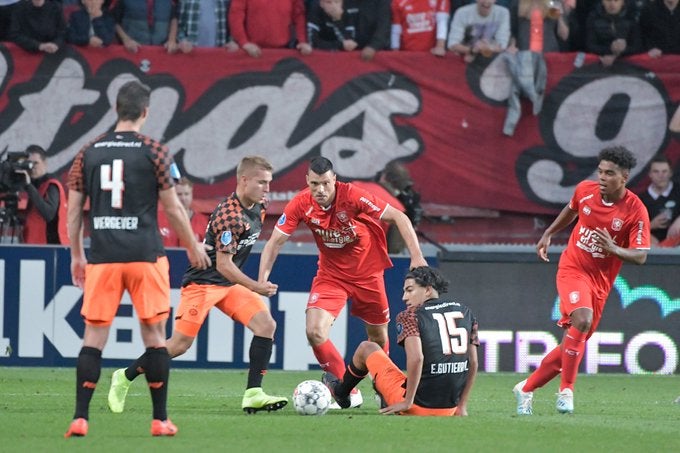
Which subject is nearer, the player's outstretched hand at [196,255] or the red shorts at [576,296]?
the player's outstretched hand at [196,255]

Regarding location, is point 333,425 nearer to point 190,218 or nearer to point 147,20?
point 190,218

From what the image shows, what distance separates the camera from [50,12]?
1603 cm

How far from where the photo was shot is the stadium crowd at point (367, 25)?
16.2 m

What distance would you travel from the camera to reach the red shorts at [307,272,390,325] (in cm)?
1096

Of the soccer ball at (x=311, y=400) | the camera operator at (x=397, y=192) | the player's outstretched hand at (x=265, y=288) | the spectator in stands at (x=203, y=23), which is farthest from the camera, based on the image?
the spectator in stands at (x=203, y=23)

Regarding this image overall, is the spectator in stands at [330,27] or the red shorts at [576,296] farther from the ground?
the spectator in stands at [330,27]

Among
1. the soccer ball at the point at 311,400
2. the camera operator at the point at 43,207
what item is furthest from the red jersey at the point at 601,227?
the camera operator at the point at 43,207

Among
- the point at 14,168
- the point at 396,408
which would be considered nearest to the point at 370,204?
the point at 396,408

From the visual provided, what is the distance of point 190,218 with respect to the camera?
14867 millimetres

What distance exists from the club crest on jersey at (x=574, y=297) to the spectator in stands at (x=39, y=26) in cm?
782

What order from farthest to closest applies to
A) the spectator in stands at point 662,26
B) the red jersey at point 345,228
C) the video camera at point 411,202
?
the spectator in stands at point 662,26, the video camera at point 411,202, the red jersey at point 345,228

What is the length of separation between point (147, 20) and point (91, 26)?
0.73 meters

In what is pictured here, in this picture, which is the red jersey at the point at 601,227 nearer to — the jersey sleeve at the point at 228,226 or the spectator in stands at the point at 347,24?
the jersey sleeve at the point at 228,226

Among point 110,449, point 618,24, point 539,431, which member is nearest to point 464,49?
point 618,24
